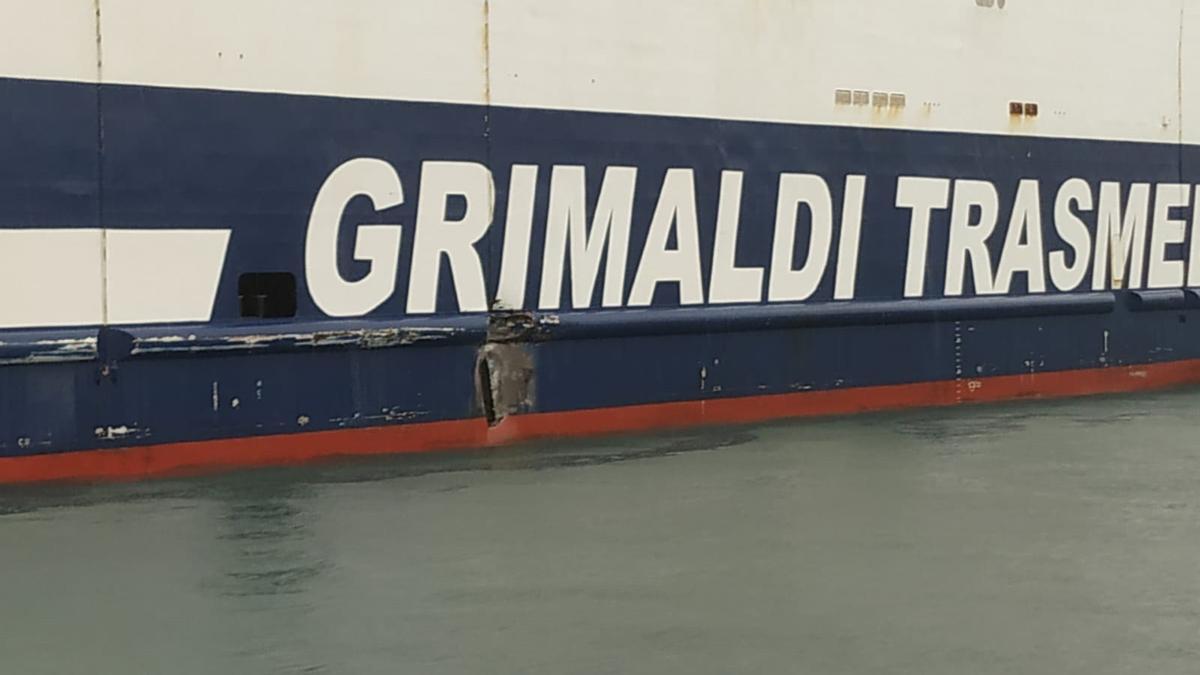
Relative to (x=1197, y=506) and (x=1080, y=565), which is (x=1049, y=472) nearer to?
(x=1197, y=506)

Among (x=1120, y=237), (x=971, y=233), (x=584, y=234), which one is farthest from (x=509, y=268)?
(x=1120, y=237)

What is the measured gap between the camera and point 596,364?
309 inches

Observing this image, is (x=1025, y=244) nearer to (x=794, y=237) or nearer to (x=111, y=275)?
(x=794, y=237)

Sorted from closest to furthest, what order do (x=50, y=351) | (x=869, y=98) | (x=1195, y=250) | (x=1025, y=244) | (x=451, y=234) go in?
1. (x=50, y=351)
2. (x=451, y=234)
3. (x=869, y=98)
4. (x=1025, y=244)
5. (x=1195, y=250)

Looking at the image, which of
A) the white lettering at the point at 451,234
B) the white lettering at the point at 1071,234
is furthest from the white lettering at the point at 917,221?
the white lettering at the point at 451,234

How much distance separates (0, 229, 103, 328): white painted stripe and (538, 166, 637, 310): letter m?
6.86ft

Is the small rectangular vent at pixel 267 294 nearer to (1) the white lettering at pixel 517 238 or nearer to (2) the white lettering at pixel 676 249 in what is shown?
(1) the white lettering at pixel 517 238

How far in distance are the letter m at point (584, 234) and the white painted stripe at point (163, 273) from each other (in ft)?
5.20

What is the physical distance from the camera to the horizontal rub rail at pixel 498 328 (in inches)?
252

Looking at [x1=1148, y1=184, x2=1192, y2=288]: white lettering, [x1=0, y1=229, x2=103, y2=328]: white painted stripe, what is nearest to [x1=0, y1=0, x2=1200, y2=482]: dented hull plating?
[x1=0, y1=229, x2=103, y2=328]: white painted stripe

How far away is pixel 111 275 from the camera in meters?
6.45

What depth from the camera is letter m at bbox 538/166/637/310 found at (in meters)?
7.70

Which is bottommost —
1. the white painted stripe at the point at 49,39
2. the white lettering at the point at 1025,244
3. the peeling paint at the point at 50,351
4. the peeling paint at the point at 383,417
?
the peeling paint at the point at 383,417

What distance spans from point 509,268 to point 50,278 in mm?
2070
